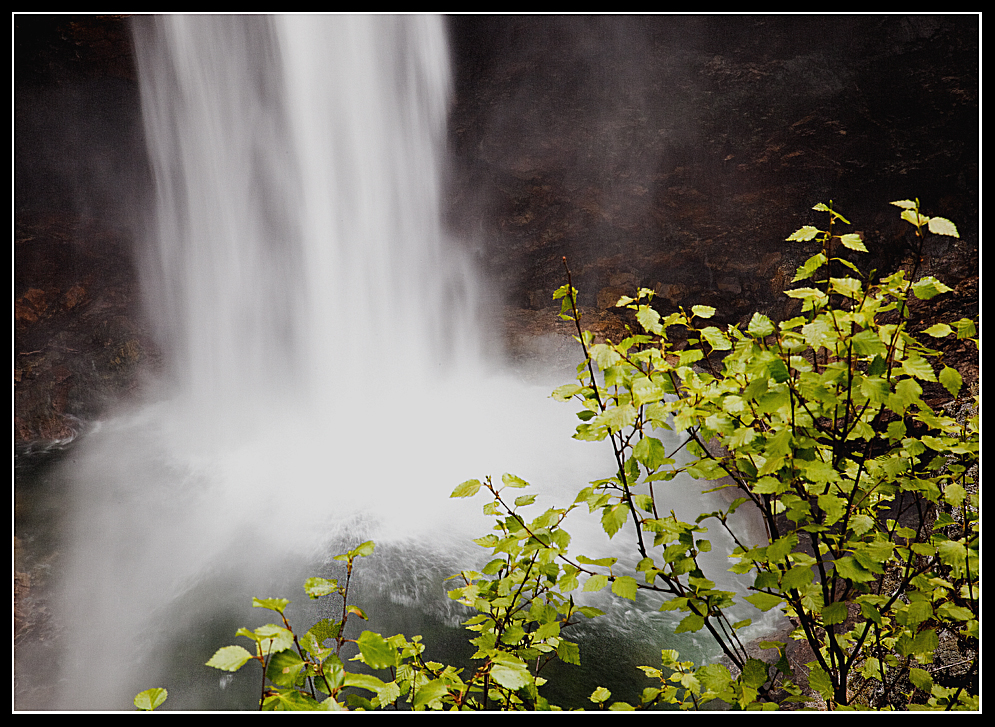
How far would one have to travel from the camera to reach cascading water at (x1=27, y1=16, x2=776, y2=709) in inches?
111

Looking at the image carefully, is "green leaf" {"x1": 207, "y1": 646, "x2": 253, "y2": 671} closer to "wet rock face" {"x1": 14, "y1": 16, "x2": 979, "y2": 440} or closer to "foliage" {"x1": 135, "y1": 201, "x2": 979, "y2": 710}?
"foliage" {"x1": 135, "y1": 201, "x2": 979, "y2": 710}

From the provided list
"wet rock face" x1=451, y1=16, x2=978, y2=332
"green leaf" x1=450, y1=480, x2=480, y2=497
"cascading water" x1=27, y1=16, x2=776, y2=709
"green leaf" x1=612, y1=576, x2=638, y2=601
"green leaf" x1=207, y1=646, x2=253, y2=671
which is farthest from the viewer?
"wet rock face" x1=451, y1=16, x2=978, y2=332

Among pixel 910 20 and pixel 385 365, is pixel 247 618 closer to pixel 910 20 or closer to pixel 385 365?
pixel 385 365

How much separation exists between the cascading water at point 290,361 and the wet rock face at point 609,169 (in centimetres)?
36

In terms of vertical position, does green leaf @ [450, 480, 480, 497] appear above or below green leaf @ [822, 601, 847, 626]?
above

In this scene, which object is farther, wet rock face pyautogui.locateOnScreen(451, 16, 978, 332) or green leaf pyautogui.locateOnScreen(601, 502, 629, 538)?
wet rock face pyautogui.locateOnScreen(451, 16, 978, 332)

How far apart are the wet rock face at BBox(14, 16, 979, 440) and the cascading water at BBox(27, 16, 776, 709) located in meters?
0.36

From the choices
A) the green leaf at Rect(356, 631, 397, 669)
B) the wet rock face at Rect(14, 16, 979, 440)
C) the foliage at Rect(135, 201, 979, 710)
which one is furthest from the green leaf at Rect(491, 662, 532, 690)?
the wet rock face at Rect(14, 16, 979, 440)

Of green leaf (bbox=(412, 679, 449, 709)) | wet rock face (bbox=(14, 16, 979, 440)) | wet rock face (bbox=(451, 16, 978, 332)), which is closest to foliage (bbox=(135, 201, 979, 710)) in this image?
green leaf (bbox=(412, 679, 449, 709))

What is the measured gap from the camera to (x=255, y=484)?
3455 millimetres

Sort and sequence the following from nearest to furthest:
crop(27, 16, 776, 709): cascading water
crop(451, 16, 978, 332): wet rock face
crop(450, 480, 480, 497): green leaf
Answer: crop(450, 480, 480, 497): green leaf
crop(27, 16, 776, 709): cascading water
crop(451, 16, 978, 332): wet rock face

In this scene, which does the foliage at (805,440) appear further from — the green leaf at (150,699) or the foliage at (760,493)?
the green leaf at (150,699)

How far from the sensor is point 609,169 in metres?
4.31

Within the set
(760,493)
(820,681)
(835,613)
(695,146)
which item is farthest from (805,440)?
(695,146)
